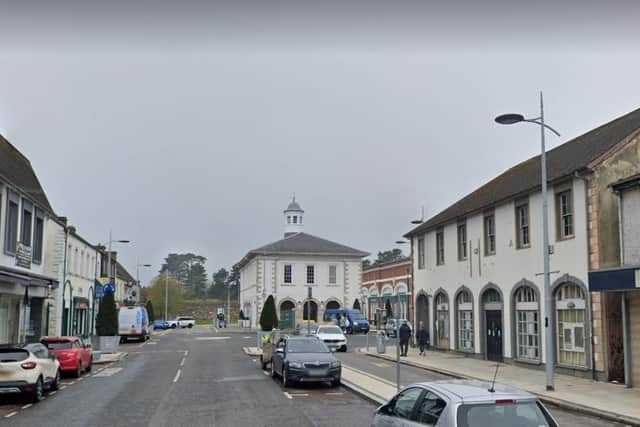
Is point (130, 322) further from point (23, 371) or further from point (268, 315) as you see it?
point (23, 371)

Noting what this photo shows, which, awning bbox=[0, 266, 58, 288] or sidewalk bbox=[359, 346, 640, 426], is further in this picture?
awning bbox=[0, 266, 58, 288]

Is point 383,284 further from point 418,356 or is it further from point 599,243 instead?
point 599,243

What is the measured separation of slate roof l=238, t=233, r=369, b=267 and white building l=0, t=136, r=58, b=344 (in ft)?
121

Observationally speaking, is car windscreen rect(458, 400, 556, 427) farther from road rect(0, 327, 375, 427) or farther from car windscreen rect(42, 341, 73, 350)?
car windscreen rect(42, 341, 73, 350)

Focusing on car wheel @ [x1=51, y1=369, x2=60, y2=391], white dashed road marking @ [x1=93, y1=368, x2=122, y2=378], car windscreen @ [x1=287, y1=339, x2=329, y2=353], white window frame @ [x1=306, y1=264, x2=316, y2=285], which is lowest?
white dashed road marking @ [x1=93, y1=368, x2=122, y2=378]

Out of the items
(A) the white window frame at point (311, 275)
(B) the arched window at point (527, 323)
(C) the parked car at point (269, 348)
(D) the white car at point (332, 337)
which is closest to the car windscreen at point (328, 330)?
(D) the white car at point (332, 337)

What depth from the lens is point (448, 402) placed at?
7918mm

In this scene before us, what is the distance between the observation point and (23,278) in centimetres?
2728

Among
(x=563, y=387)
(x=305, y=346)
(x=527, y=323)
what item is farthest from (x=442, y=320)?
(x=305, y=346)

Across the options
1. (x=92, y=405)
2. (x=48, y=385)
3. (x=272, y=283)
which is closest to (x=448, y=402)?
(x=92, y=405)

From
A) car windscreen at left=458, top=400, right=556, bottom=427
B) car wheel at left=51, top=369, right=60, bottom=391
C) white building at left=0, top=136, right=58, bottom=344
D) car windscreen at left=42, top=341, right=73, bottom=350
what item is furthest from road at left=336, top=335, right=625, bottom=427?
white building at left=0, top=136, right=58, bottom=344

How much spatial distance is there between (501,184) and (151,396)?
20777 millimetres

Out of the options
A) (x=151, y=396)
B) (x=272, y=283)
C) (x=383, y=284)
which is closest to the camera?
(x=151, y=396)

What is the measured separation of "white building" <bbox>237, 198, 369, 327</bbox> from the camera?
236 ft
